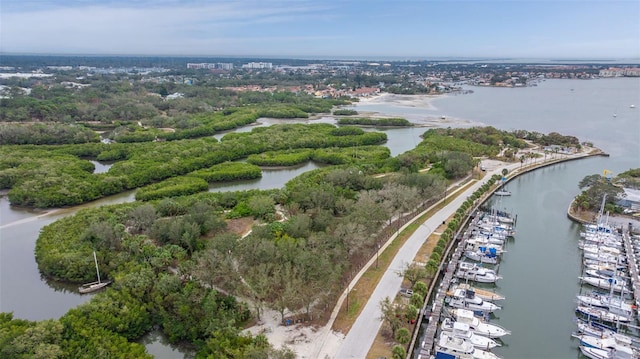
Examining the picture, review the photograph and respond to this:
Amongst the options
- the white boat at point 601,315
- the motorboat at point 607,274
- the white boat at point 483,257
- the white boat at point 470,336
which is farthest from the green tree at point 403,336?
the motorboat at point 607,274

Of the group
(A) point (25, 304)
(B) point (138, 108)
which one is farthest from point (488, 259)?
(B) point (138, 108)

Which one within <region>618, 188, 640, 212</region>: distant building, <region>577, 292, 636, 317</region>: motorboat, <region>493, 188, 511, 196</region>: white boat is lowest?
<region>577, 292, 636, 317</region>: motorboat

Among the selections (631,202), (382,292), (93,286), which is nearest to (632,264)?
(631,202)

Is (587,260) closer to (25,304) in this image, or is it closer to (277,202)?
(277,202)

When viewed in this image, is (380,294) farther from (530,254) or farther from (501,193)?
(501,193)

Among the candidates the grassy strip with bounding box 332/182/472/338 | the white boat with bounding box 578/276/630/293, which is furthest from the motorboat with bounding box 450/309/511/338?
the white boat with bounding box 578/276/630/293

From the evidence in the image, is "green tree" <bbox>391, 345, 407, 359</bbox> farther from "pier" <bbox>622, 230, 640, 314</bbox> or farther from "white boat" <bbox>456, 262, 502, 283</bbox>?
"pier" <bbox>622, 230, 640, 314</bbox>

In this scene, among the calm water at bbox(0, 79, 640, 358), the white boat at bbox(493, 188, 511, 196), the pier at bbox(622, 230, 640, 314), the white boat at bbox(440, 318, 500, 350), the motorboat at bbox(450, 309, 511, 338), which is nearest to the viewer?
the white boat at bbox(440, 318, 500, 350)
